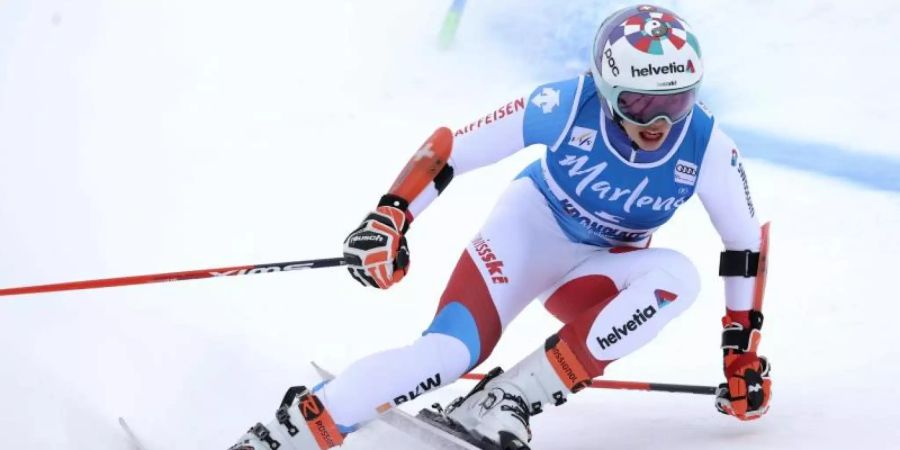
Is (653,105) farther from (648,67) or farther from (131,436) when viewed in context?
(131,436)

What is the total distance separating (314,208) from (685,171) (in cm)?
262

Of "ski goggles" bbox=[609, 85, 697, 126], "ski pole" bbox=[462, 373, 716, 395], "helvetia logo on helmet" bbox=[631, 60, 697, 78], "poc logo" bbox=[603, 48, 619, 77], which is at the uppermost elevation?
"poc logo" bbox=[603, 48, 619, 77]

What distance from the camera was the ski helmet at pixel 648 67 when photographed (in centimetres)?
269

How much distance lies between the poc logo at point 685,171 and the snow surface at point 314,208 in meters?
0.69

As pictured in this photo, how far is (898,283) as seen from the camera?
4.34 meters

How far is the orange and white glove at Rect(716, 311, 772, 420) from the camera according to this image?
3.04 m

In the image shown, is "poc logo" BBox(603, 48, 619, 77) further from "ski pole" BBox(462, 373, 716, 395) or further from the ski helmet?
"ski pole" BBox(462, 373, 716, 395)

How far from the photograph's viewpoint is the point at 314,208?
17.1 ft

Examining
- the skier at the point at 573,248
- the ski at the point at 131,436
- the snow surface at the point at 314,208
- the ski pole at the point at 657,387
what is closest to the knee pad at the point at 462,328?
the skier at the point at 573,248

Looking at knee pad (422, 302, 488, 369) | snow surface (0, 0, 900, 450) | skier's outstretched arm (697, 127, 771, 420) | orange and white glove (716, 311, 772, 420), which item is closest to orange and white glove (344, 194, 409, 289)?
knee pad (422, 302, 488, 369)

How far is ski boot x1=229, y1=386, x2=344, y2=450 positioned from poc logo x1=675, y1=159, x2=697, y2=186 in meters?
1.05

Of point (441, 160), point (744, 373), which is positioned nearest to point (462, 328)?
point (441, 160)

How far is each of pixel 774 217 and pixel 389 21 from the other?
339 cm

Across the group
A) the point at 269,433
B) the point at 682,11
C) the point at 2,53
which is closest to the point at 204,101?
the point at 2,53
